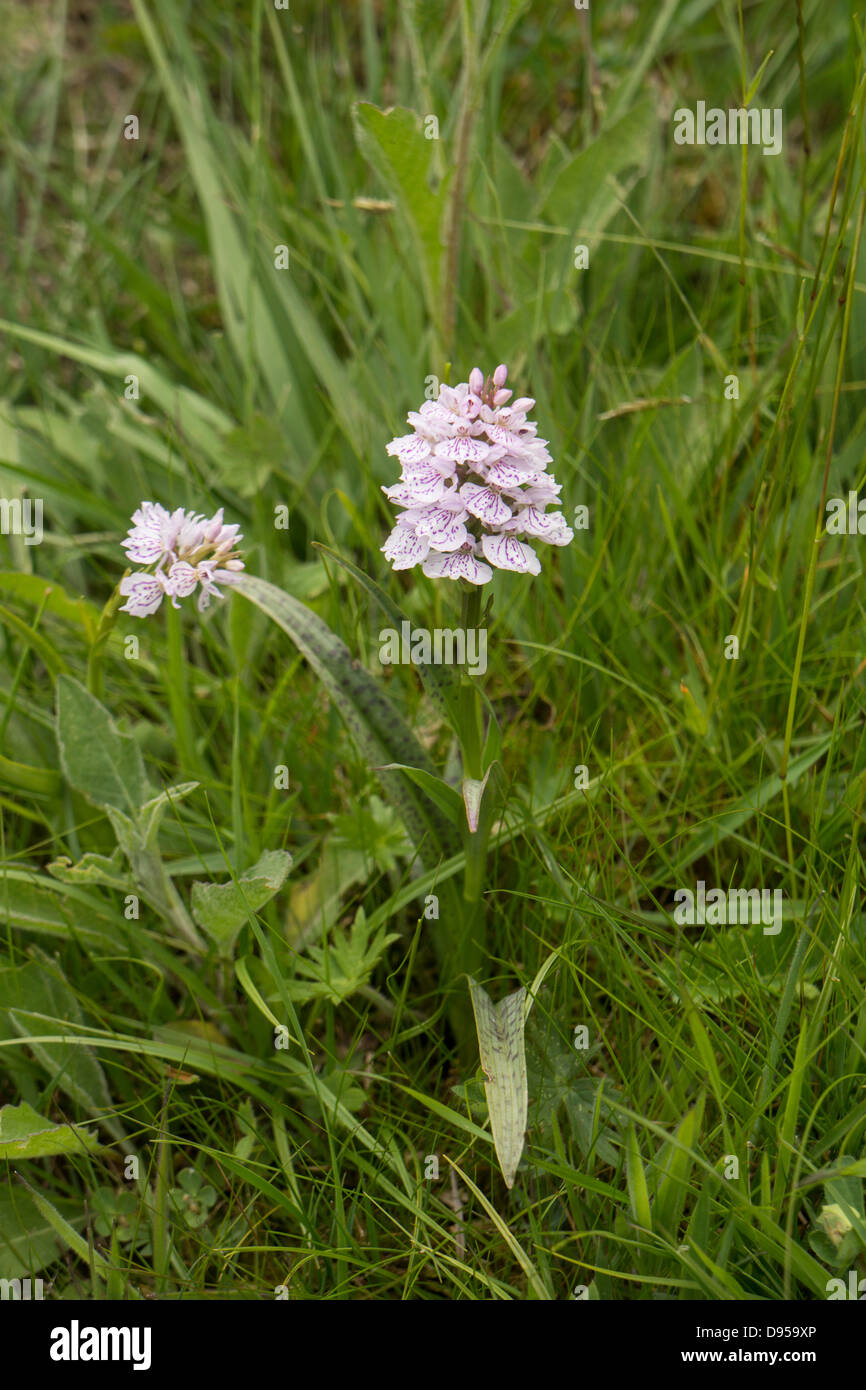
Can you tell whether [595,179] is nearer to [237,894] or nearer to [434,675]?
[434,675]

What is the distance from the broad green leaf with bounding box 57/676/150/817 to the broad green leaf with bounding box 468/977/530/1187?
58 centimetres

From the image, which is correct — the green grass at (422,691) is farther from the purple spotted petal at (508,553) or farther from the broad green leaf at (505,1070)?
the purple spotted petal at (508,553)

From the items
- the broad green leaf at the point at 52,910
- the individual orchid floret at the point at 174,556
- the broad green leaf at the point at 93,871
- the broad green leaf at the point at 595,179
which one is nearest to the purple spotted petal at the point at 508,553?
the individual orchid floret at the point at 174,556

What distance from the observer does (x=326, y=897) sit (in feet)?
4.91

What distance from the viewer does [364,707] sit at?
1.34 meters

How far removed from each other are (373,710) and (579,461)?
2.31 ft

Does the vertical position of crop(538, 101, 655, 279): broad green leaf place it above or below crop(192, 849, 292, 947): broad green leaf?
above

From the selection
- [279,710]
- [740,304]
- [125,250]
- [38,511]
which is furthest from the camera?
[125,250]

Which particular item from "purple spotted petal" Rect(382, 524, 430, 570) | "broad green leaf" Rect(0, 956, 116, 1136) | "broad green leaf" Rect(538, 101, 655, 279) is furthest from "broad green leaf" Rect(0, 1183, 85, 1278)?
"broad green leaf" Rect(538, 101, 655, 279)

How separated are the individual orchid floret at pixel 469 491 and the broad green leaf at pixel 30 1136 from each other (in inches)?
30.5

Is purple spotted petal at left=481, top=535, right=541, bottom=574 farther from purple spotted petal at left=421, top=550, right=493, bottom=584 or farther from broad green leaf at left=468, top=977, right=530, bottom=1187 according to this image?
broad green leaf at left=468, top=977, right=530, bottom=1187

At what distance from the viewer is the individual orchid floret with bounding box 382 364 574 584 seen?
42.1 inches
